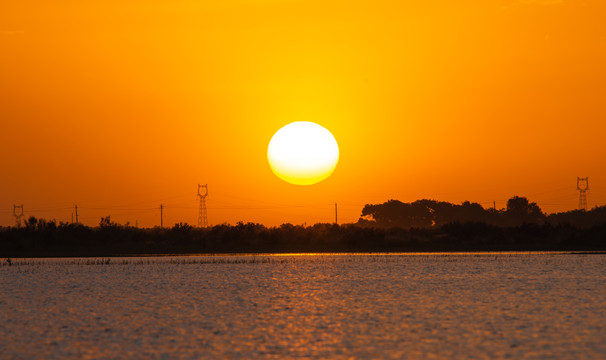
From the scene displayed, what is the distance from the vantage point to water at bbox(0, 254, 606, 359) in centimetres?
3128

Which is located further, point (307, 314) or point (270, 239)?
point (270, 239)

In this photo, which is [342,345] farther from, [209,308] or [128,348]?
[209,308]

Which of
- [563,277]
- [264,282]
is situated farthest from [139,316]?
[563,277]

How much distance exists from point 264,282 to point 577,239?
84.3 m

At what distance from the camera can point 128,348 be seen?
3155 centimetres

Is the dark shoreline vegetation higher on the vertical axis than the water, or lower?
higher

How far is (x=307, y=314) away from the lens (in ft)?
140

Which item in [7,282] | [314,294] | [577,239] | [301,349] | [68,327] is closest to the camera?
[301,349]

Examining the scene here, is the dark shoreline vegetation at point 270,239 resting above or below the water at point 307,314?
above

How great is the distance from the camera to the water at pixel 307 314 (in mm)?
31281

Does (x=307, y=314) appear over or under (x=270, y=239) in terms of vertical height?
under

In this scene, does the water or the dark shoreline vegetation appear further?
the dark shoreline vegetation

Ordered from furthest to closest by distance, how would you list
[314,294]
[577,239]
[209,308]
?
[577,239], [314,294], [209,308]

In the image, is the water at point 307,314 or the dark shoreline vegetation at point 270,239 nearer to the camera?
the water at point 307,314
